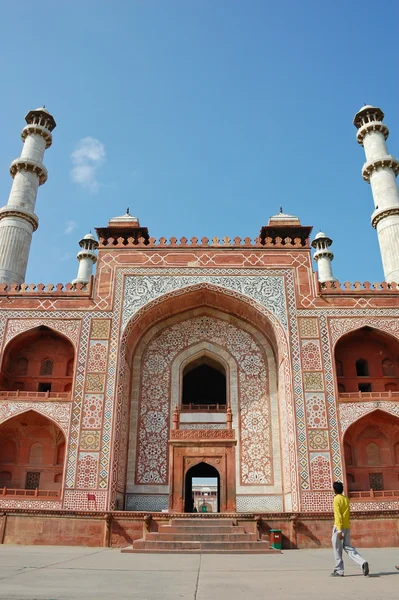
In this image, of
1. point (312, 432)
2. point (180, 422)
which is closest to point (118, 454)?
point (180, 422)

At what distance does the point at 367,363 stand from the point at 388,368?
574mm

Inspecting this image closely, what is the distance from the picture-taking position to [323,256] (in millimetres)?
21672

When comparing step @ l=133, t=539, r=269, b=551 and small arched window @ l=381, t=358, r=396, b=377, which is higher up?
small arched window @ l=381, t=358, r=396, b=377

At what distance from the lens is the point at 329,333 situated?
12.7 m

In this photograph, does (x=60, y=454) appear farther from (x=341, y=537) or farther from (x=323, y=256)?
(x=323, y=256)

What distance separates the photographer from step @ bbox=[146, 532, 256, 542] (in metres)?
8.66

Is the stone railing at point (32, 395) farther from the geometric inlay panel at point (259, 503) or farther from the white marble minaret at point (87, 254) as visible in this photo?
the white marble minaret at point (87, 254)

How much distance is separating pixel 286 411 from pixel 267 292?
3.16 m

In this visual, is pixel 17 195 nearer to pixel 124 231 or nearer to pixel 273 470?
pixel 124 231

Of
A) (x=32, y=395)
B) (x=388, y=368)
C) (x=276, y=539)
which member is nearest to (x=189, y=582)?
(x=276, y=539)

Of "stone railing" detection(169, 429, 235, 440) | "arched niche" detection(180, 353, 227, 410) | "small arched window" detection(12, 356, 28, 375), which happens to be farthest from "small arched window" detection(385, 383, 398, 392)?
"small arched window" detection(12, 356, 28, 375)

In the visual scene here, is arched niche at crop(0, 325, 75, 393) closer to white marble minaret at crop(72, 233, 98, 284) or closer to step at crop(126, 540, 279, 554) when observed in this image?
step at crop(126, 540, 279, 554)

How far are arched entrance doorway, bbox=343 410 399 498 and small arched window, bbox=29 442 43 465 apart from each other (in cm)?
778

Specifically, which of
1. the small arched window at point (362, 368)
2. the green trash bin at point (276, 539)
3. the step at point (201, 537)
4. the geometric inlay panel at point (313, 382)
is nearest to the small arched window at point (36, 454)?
the step at point (201, 537)
